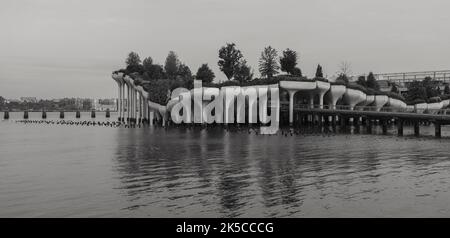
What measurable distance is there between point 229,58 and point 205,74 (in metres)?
7.09

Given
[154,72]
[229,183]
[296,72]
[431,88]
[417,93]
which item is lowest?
[229,183]

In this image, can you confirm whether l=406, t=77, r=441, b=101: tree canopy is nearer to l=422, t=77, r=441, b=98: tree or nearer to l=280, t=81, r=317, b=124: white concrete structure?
l=422, t=77, r=441, b=98: tree

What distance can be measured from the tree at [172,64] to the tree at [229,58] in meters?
22.4

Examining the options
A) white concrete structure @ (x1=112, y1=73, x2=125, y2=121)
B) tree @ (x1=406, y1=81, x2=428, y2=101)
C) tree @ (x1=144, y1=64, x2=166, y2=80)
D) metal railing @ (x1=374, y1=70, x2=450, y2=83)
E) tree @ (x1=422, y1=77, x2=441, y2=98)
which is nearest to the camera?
tree @ (x1=406, y1=81, x2=428, y2=101)

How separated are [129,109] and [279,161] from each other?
98.7m

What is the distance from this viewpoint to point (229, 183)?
28.9 m

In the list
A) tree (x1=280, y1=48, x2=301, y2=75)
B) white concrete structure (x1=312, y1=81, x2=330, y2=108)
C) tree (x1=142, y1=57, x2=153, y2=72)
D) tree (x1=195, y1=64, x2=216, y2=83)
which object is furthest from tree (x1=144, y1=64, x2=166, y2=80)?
white concrete structure (x1=312, y1=81, x2=330, y2=108)

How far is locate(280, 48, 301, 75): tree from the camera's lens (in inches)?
4355

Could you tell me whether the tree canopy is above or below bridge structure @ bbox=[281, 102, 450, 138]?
above

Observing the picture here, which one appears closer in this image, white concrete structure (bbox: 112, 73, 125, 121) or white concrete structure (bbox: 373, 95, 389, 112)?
white concrete structure (bbox: 373, 95, 389, 112)

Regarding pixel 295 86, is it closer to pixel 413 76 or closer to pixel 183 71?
pixel 183 71

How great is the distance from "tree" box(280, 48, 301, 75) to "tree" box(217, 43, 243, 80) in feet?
45.4

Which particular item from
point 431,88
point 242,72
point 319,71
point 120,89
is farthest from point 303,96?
point 120,89
